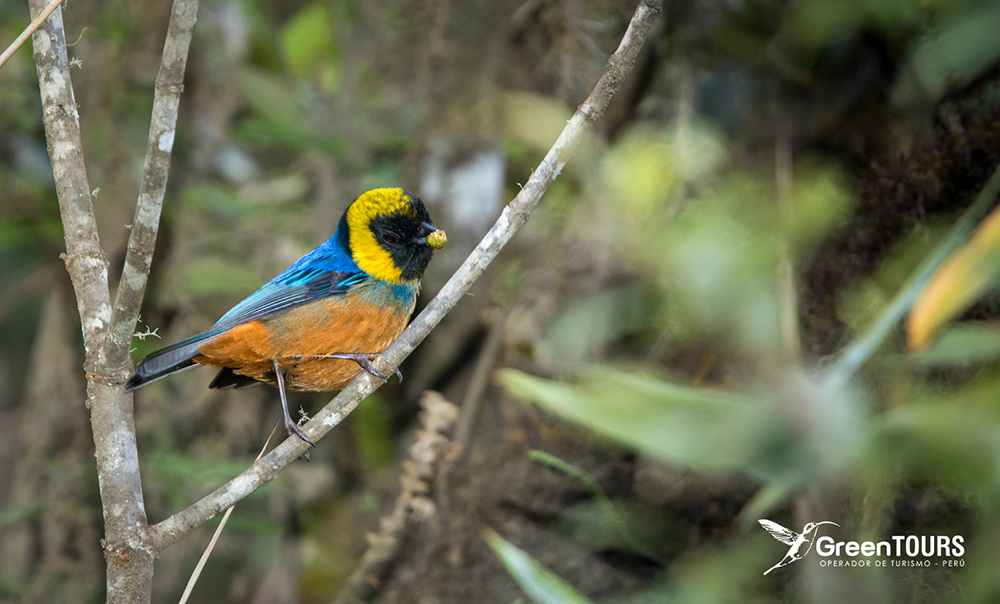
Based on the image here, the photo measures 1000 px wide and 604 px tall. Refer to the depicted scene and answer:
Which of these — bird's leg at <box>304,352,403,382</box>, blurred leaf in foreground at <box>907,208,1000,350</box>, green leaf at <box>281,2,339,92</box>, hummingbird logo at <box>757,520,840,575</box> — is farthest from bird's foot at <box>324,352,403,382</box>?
green leaf at <box>281,2,339,92</box>

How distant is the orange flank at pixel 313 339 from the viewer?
9.60 feet

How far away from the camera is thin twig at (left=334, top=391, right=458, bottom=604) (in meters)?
3.59

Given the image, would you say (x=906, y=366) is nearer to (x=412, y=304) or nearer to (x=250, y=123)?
(x=412, y=304)

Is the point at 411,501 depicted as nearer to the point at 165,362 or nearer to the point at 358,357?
the point at 358,357

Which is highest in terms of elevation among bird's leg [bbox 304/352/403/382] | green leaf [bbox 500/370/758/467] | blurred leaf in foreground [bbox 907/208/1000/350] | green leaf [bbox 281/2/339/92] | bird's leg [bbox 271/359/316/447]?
blurred leaf in foreground [bbox 907/208/1000/350]

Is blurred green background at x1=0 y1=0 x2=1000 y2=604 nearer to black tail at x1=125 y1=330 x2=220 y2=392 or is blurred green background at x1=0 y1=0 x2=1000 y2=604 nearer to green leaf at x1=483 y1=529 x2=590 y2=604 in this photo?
green leaf at x1=483 y1=529 x2=590 y2=604

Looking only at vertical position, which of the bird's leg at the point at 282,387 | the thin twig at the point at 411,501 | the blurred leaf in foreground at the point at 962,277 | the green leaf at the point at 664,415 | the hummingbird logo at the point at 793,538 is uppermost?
the blurred leaf in foreground at the point at 962,277

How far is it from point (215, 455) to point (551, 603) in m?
3.20

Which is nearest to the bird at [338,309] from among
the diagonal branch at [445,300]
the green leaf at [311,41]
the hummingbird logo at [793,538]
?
the diagonal branch at [445,300]

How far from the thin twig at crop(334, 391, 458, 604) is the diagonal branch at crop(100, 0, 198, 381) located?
158 centimetres

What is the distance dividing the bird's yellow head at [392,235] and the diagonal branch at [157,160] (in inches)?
38.2

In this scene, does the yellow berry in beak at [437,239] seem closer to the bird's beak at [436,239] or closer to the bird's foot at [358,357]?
the bird's beak at [436,239]

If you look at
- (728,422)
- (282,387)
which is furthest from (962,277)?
(282,387)

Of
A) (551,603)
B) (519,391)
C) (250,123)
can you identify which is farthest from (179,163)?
(551,603)
